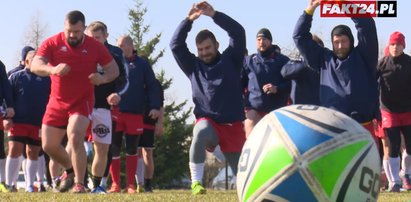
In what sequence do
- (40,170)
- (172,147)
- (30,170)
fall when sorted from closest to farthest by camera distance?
(30,170) → (40,170) → (172,147)

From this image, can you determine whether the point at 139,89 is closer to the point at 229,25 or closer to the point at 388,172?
the point at 229,25

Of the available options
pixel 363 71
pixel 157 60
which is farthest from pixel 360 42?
pixel 157 60

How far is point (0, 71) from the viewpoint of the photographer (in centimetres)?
1238

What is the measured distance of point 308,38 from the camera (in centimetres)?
895

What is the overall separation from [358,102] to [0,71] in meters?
6.35

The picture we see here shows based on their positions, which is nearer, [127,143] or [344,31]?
[344,31]

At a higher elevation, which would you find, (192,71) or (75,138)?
(192,71)

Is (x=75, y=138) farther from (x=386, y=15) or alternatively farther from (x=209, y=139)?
(x=386, y=15)

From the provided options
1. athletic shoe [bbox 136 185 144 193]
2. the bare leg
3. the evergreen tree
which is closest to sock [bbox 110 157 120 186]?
athletic shoe [bbox 136 185 144 193]

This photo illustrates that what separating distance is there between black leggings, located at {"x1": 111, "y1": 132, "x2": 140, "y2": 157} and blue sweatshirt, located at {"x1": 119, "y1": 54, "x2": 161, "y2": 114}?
41 cm

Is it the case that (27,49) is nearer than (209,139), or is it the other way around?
(209,139)

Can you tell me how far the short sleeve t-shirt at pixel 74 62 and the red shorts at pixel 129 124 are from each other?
8.38 ft

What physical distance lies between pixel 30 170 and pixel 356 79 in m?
6.82

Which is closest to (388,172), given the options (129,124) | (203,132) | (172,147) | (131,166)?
(131,166)
